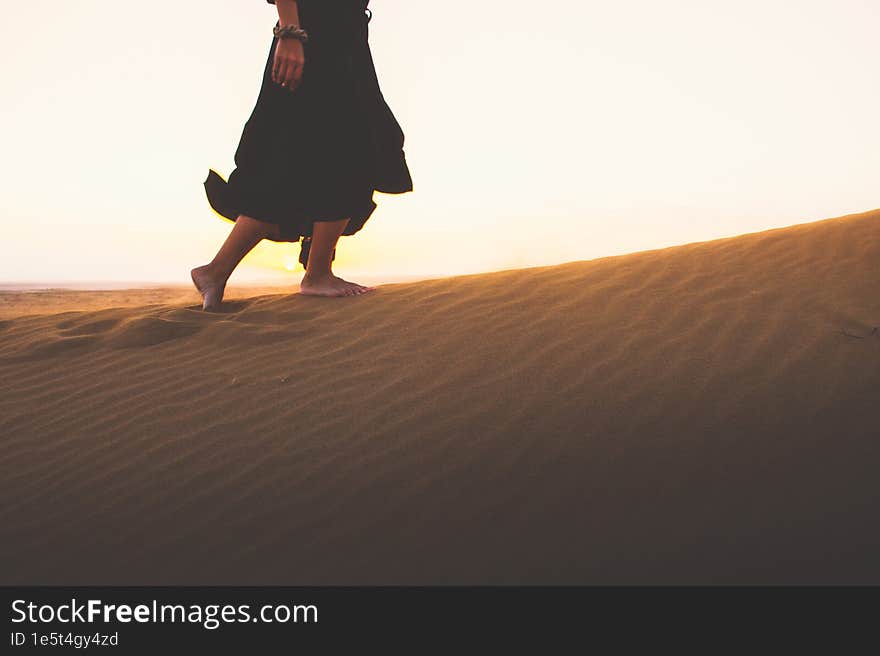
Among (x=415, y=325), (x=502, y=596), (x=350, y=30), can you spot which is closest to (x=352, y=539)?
(x=502, y=596)

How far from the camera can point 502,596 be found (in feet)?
5.51

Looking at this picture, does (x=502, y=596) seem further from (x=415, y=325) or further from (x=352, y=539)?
(x=415, y=325)

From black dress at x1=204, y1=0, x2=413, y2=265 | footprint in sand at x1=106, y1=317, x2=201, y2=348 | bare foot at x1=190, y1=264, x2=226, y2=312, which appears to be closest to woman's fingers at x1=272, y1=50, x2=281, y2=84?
black dress at x1=204, y1=0, x2=413, y2=265

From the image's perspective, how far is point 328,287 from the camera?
4484mm

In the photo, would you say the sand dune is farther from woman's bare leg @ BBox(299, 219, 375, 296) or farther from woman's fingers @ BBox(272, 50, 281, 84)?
woman's fingers @ BBox(272, 50, 281, 84)

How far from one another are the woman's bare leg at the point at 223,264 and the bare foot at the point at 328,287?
0.36m

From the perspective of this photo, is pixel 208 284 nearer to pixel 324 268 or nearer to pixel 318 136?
pixel 324 268

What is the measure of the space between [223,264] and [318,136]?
951 millimetres

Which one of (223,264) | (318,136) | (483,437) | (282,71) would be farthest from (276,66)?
(483,437)

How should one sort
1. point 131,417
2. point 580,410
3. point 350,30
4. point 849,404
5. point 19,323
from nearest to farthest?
1. point 849,404
2. point 580,410
3. point 131,417
4. point 350,30
5. point 19,323

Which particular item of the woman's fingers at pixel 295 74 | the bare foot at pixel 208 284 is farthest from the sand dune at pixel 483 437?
the woman's fingers at pixel 295 74

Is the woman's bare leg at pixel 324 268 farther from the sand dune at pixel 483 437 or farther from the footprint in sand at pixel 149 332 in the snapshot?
the footprint in sand at pixel 149 332

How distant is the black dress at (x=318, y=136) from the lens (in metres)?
4.04

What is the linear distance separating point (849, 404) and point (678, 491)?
0.75 metres
